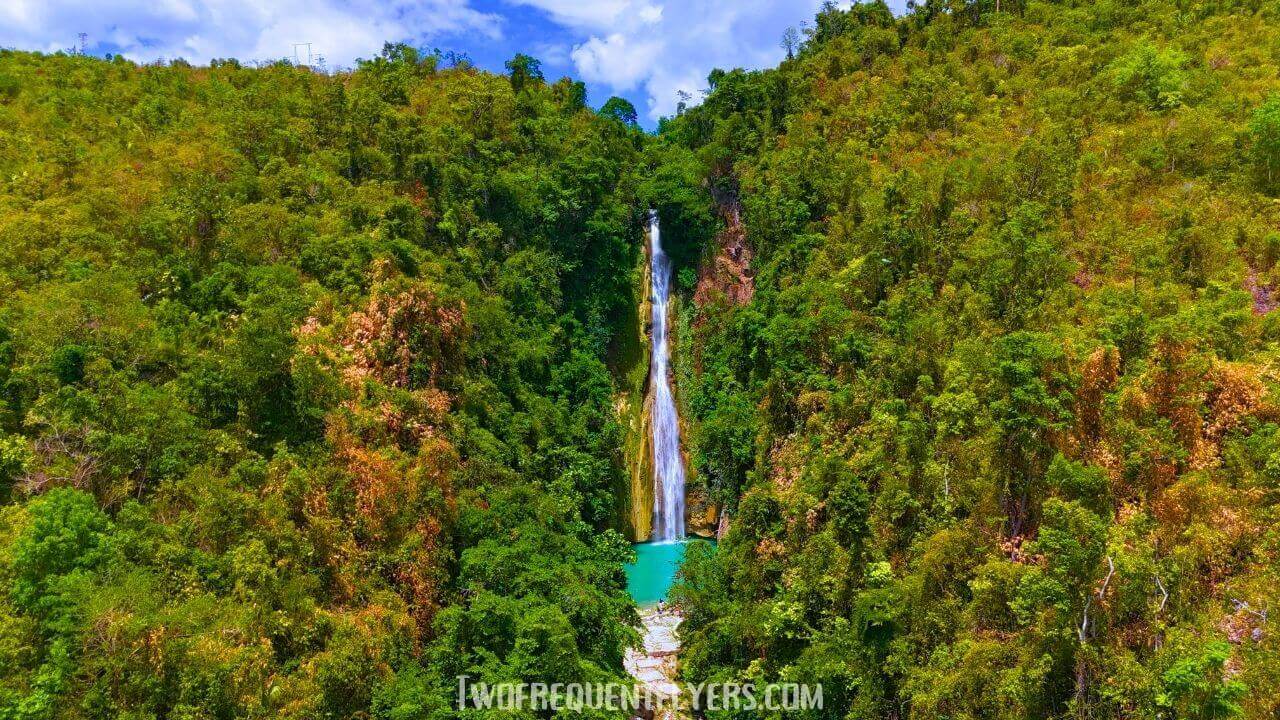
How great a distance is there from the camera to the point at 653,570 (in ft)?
105

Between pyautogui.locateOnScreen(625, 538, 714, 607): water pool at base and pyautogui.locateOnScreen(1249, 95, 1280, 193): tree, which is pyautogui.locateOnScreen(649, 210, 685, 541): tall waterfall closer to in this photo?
pyautogui.locateOnScreen(625, 538, 714, 607): water pool at base

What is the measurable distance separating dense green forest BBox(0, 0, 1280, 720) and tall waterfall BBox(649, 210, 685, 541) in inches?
76.9

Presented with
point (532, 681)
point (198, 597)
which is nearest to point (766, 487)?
point (532, 681)

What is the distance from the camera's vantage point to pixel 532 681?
58.9 ft

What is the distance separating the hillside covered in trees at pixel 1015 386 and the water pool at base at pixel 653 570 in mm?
4903

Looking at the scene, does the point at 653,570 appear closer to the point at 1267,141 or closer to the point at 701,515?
the point at 701,515

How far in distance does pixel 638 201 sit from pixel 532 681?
97.3ft

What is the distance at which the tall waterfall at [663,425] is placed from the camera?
3541 centimetres

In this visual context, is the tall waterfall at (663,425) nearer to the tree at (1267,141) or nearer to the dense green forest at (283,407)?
the dense green forest at (283,407)

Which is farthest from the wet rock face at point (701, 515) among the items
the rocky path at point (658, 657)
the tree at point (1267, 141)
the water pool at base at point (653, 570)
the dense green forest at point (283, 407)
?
the tree at point (1267, 141)

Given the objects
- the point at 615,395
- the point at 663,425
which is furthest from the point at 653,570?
the point at 615,395

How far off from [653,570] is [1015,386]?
19002mm

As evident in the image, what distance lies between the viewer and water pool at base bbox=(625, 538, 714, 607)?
30344mm

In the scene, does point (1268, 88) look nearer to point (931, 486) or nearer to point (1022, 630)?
point (931, 486)
